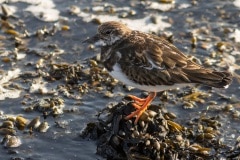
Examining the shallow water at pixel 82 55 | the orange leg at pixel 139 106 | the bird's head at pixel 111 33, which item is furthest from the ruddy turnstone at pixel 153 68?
the shallow water at pixel 82 55

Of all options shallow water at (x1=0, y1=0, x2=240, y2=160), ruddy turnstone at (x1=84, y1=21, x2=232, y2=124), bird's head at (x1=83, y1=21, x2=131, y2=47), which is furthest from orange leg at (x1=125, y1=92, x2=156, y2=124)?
bird's head at (x1=83, y1=21, x2=131, y2=47)

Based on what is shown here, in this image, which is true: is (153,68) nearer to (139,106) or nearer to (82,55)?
(139,106)

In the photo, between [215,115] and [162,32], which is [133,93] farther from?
[162,32]

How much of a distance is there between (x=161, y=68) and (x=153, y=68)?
0.23 ft

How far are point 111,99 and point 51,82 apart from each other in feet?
2.36

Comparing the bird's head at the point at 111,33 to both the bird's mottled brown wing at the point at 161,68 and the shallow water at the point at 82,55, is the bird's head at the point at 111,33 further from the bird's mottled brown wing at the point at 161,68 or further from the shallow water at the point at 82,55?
the shallow water at the point at 82,55

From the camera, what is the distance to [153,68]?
190 inches

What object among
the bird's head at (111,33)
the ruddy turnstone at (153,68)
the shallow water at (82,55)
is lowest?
the shallow water at (82,55)

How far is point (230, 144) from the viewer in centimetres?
511

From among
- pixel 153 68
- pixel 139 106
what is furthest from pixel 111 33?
pixel 139 106

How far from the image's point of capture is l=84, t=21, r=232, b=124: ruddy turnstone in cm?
478

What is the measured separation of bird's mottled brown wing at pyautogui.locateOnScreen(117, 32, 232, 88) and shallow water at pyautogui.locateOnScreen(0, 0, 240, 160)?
0.75 m

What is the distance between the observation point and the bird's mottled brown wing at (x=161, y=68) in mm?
4770

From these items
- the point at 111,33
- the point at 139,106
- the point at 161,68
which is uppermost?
the point at 111,33
